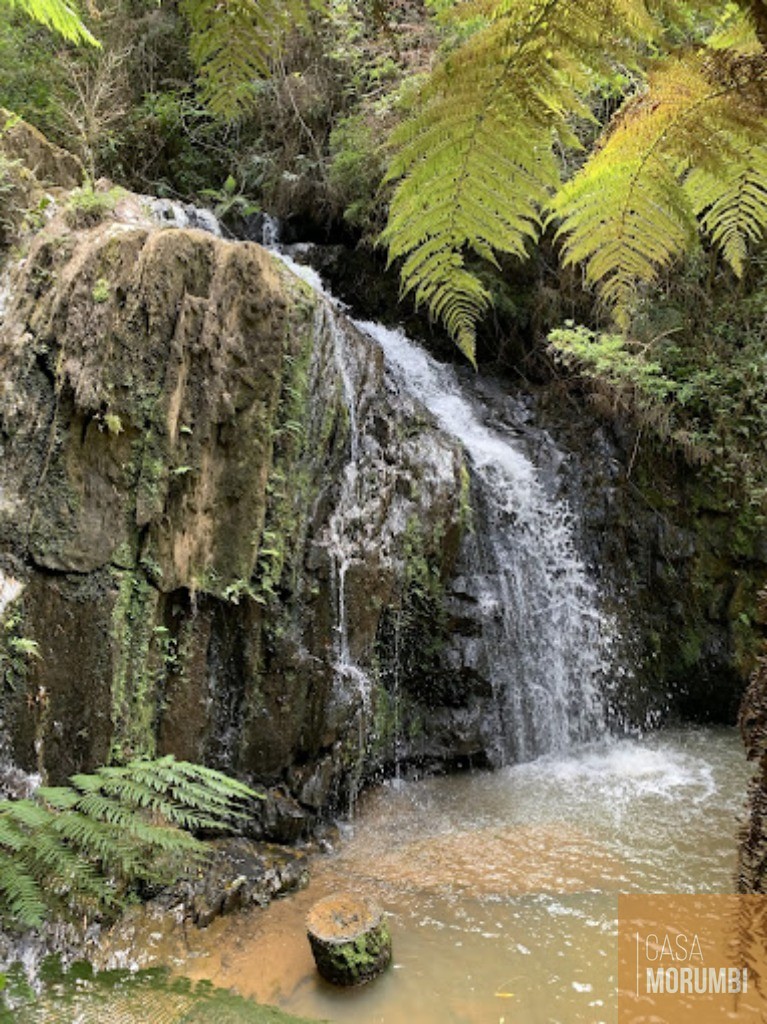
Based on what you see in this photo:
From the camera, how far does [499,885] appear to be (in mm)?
4438

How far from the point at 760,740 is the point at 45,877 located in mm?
2067

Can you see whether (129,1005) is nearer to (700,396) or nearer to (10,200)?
(10,200)

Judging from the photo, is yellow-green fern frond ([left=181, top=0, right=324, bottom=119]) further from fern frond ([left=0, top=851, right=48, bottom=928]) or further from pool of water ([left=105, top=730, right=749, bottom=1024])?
pool of water ([left=105, top=730, right=749, bottom=1024])

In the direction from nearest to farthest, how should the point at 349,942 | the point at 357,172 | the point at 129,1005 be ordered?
the point at 129,1005
the point at 349,942
the point at 357,172

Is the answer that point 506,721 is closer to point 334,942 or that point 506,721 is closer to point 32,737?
point 334,942

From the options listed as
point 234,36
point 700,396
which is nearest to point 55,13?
point 234,36

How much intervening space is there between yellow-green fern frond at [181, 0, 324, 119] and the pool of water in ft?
12.9

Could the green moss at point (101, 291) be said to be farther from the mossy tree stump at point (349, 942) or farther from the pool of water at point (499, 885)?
the mossy tree stump at point (349, 942)

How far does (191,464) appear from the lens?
4.71 meters

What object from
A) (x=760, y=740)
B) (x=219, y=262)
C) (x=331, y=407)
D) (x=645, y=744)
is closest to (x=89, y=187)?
(x=219, y=262)

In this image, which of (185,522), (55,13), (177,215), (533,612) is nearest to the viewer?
(55,13)

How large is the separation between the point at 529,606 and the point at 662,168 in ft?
18.9

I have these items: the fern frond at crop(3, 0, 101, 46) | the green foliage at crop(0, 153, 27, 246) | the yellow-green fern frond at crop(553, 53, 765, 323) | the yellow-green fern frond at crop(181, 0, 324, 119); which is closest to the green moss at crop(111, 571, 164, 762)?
the green foliage at crop(0, 153, 27, 246)

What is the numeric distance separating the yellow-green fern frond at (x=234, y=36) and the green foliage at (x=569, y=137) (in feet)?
1.20
